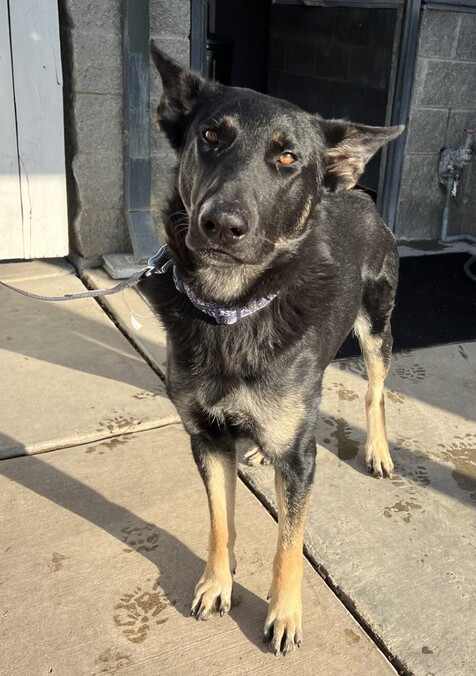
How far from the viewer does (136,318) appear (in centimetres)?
429

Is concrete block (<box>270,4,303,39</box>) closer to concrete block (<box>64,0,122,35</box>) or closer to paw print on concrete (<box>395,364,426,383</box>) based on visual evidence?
concrete block (<box>64,0,122,35</box>)

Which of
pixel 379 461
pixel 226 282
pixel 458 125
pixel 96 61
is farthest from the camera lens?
pixel 458 125

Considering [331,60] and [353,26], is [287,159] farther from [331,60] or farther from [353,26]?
[331,60]

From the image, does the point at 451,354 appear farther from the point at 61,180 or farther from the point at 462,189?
the point at 61,180

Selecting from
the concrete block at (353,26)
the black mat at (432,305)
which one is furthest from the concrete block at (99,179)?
the concrete block at (353,26)

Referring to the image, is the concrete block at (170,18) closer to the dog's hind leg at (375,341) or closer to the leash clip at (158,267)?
the dog's hind leg at (375,341)

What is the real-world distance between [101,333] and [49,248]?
1.20 meters

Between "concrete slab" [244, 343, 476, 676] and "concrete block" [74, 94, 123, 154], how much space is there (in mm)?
2281

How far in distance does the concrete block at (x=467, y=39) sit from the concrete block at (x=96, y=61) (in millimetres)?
2901

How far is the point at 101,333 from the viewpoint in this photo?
4.12 m

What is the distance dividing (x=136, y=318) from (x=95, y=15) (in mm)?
2003

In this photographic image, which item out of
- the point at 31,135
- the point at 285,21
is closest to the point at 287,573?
the point at 31,135

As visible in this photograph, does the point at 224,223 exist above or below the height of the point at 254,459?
above

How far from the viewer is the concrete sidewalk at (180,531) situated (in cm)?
216
